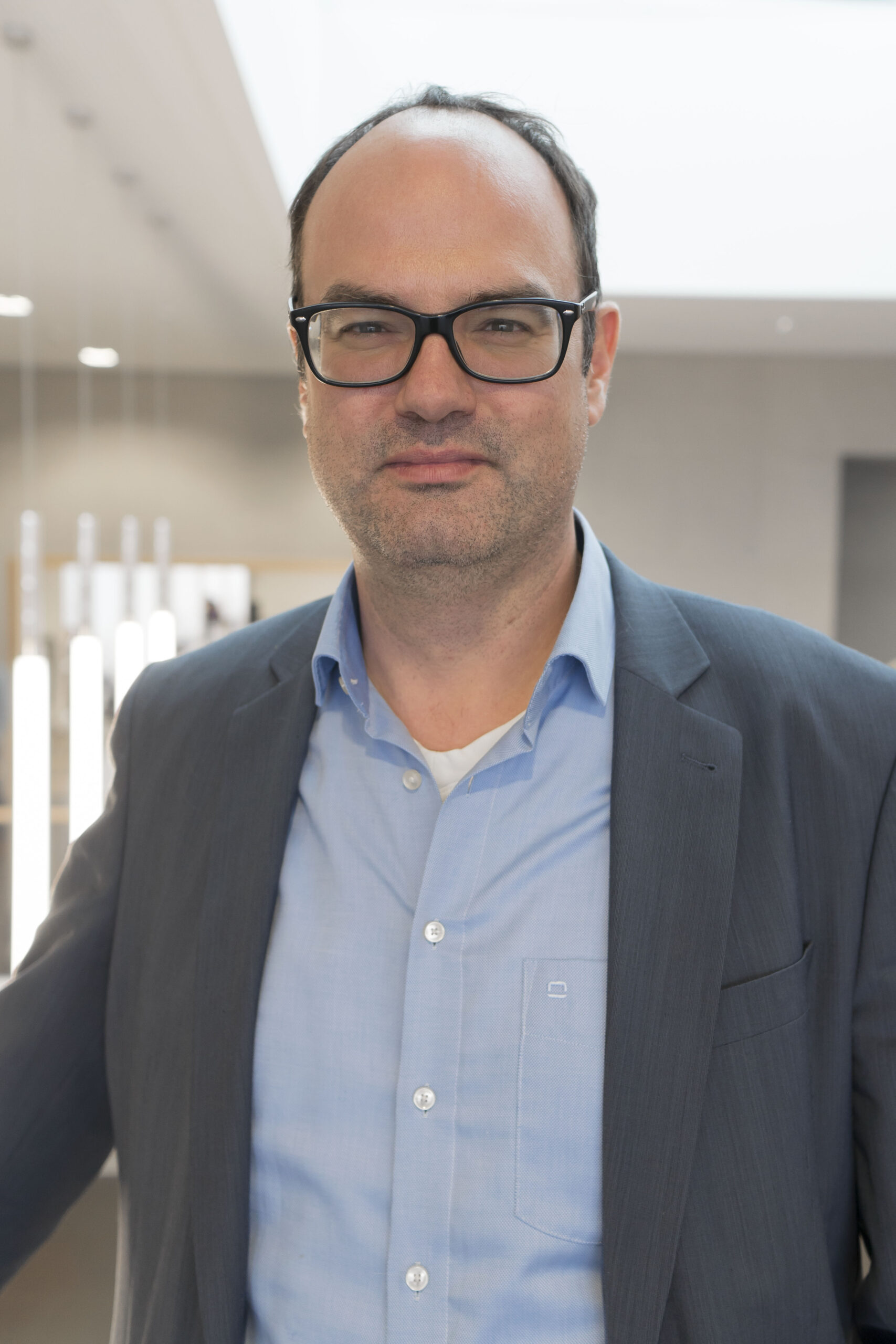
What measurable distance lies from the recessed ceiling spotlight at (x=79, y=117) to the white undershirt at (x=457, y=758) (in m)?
2.99

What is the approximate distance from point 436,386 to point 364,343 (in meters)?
0.09

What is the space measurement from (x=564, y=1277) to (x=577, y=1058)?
0.16 m

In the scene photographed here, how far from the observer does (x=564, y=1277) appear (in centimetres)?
88

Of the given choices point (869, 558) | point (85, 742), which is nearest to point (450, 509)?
point (85, 742)

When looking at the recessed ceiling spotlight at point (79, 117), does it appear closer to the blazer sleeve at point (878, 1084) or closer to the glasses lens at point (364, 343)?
the glasses lens at point (364, 343)

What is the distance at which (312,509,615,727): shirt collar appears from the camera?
3.39 ft

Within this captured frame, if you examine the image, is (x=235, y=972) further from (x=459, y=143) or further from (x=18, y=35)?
(x=18, y=35)

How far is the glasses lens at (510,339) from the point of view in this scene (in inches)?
38.2

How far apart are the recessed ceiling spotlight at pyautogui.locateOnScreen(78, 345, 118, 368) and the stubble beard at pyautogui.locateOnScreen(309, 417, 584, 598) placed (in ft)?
18.9

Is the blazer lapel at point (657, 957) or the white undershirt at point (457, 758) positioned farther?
the white undershirt at point (457, 758)

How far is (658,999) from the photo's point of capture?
0.89 m

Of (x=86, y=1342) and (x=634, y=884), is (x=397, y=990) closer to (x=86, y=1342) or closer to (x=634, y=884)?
(x=634, y=884)

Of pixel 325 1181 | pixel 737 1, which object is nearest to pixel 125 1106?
pixel 325 1181

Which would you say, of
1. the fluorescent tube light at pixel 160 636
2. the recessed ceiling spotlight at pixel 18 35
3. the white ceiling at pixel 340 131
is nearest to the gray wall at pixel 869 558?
the white ceiling at pixel 340 131
